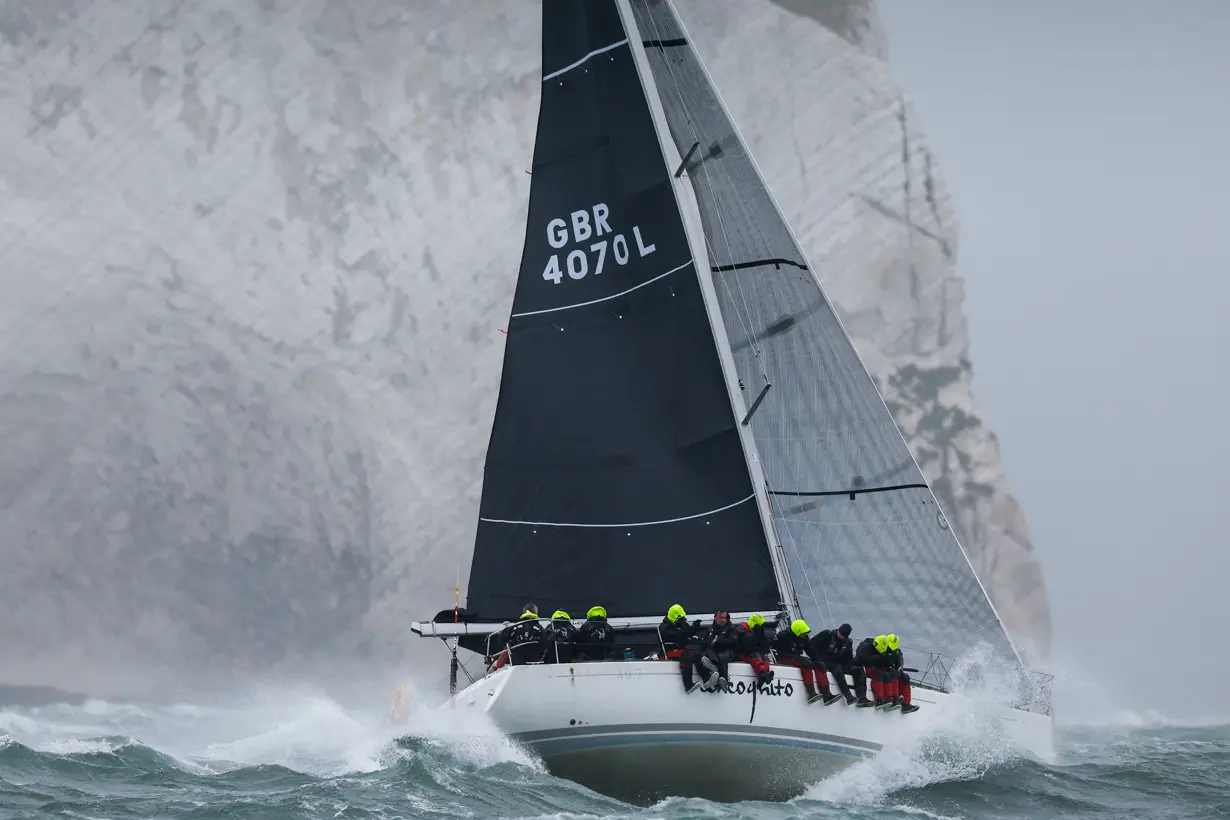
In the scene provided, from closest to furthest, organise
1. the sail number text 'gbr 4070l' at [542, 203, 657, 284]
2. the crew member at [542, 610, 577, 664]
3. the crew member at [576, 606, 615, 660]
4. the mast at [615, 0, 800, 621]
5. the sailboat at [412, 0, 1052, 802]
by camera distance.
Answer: the crew member at [542, 610, 577, 664], the crew member at [576, 606, 615, 660], the mast at [615, 0, 800, 621], the sailboat at [412, 0, 1052, 802], the sail number text 'gbr 4070l' at [542, 203, 657, 284]

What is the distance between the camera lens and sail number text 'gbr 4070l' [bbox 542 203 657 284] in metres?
9.06

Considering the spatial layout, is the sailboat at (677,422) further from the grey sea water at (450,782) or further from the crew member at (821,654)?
the crew member at (821,654)

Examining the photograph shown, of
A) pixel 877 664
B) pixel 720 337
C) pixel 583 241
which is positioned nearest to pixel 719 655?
pixel 877 664

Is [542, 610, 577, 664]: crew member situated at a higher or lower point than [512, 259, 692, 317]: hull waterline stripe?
lower

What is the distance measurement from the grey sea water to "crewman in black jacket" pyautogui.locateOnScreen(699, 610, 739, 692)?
0.60 metres

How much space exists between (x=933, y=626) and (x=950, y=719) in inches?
30.9

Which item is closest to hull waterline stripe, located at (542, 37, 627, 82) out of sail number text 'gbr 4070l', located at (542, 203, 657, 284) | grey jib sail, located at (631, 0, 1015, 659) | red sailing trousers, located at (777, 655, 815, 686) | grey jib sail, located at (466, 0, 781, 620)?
grey jib sail, located at (466, 0, 781, 620)

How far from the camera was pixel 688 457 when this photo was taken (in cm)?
866

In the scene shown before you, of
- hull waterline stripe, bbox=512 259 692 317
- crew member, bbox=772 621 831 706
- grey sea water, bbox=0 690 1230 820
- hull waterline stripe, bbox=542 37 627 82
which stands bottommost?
grey sea water, bbox=0 690 1230 820

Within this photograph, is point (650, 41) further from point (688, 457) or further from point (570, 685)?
point (570, 685)

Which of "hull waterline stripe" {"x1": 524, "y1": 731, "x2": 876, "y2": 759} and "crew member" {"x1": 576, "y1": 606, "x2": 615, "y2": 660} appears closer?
"hull waterline stripe" {"x1": 524, "y1": 731, "x2": 876, "y2": 759}

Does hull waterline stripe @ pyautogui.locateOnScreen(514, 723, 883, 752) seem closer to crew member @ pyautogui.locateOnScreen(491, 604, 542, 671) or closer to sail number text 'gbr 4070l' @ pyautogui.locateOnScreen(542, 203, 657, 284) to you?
crew member @ pyautogui.locateOnScreen(491, 604, 542, 671)

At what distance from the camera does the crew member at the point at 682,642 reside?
7285 millimetres

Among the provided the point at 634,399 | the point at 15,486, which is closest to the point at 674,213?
the point at 634,399
